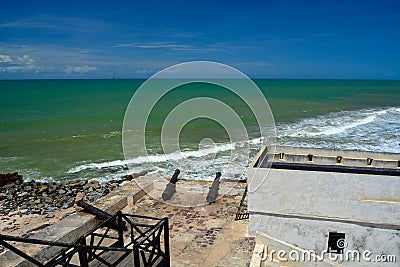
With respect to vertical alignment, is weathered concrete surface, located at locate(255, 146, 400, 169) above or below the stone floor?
above

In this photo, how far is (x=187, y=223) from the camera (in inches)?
403

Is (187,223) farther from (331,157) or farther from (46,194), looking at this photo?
(46,194)

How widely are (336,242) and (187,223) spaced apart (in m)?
4.14

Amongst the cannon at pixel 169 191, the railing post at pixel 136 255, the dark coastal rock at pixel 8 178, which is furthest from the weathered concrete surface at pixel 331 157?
the dark coastal rock at pixel 8 178

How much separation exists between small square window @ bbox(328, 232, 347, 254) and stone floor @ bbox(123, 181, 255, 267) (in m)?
1.98

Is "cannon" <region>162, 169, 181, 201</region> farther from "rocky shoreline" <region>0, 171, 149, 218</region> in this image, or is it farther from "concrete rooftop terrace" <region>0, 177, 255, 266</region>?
"rocky shoreline" <region>0, 171, 149, 218</region>

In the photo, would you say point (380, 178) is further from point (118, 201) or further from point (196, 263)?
point (118, 201)

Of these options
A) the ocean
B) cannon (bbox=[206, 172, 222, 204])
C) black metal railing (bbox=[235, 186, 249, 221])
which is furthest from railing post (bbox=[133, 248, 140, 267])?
the ocean

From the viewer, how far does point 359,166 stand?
34.6 feet

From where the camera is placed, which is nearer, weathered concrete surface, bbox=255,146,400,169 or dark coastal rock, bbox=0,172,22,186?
weathered concrete surface, bbox=255,146,400,169

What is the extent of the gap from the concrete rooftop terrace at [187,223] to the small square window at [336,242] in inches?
79.1

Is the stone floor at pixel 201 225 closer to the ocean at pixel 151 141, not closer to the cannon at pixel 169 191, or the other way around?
the cannon at pixel 169 191

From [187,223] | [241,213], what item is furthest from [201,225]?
[241,213]

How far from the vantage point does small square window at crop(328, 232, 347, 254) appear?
28.8ft
